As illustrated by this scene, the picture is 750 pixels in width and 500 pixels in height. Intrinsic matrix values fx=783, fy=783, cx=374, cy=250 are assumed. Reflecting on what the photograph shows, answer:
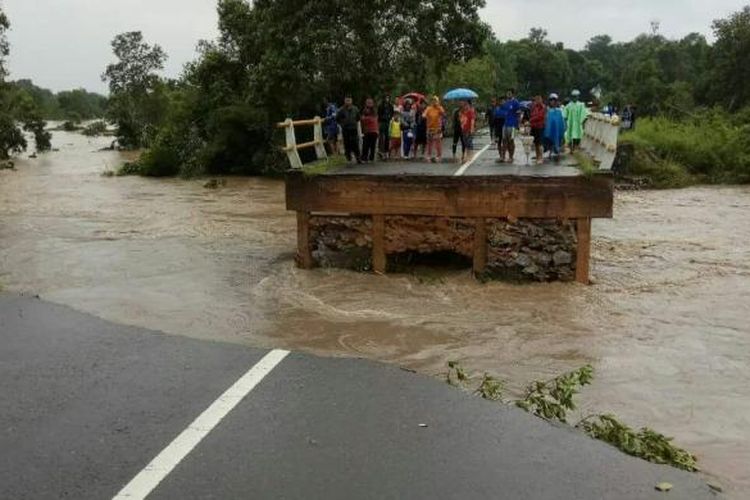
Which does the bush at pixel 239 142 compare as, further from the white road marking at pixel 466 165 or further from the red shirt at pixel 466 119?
the red shirt at pixel 466 119

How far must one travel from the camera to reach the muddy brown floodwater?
338 inches

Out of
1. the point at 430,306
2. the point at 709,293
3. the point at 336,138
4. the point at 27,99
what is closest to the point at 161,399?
the point at 430,306

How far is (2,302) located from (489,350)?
6162 millimetres

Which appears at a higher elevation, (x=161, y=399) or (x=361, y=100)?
(x=361, y=100)

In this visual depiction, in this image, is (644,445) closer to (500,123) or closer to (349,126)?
(349,126)

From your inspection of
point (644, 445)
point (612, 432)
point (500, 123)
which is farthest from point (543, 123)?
point (644, 445)

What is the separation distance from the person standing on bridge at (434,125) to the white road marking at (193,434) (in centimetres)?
1026

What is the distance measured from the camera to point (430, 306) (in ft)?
41.0

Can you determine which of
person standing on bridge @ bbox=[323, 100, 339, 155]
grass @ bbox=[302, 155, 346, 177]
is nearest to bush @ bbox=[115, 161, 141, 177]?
person standing on bridge @ bbox=[323, 100, 339, 155]

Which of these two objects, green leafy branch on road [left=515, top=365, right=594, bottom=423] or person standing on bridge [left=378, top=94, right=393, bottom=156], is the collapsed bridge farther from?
green leafy branch on road [left=515, top=365, right=594, bottom=423]

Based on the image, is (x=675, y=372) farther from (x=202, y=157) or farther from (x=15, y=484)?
(x=202, y=157)

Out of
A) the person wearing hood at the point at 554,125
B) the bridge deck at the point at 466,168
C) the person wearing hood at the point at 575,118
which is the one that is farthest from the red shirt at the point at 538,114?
the person wearing hood at the point at 575,118

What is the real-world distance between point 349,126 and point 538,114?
3863 mm

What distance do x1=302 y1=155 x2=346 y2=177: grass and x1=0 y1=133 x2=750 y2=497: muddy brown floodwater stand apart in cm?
189
